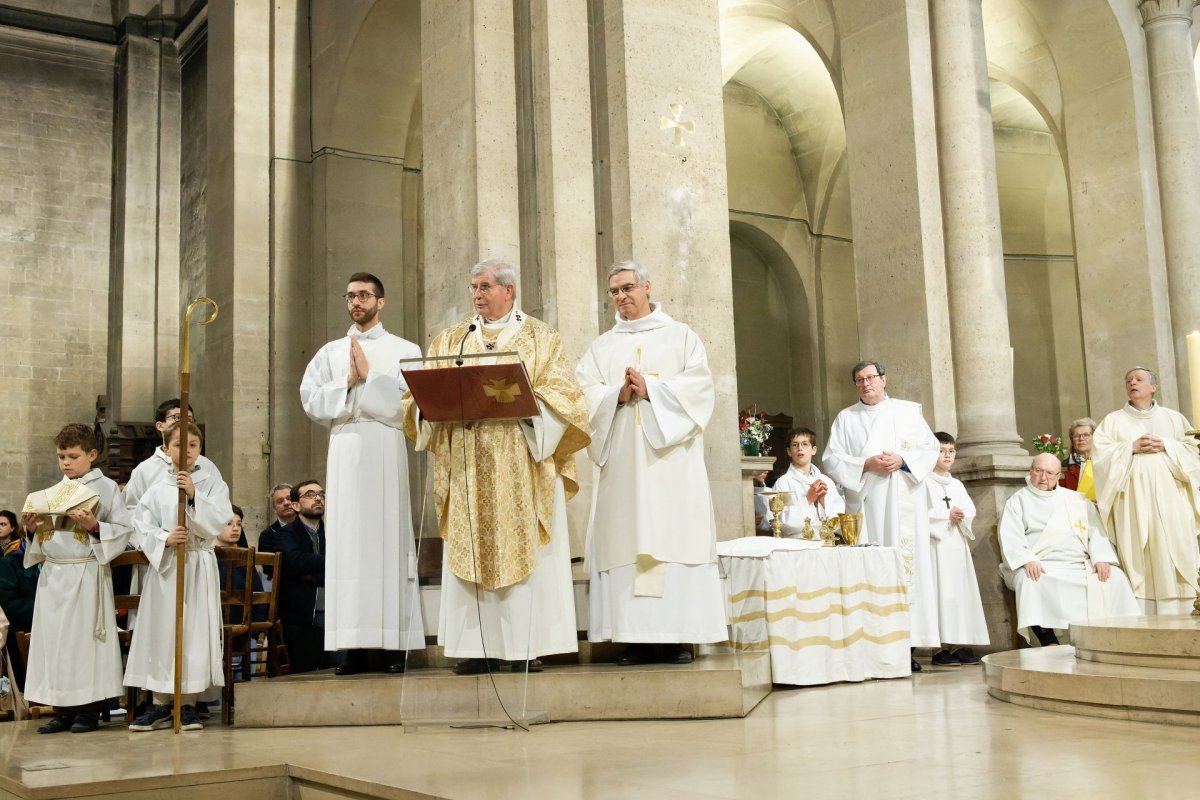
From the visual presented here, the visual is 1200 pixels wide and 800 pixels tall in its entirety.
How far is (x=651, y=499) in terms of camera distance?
19.5ft

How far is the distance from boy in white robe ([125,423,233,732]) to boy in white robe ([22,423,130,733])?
231mm

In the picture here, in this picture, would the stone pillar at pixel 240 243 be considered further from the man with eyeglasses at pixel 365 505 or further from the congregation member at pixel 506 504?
the congregation member at pixel 506 504

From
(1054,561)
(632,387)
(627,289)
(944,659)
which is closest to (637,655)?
(632,387)

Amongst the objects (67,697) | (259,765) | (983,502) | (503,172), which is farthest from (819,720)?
(983,502)

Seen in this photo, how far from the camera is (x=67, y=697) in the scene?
635 cm

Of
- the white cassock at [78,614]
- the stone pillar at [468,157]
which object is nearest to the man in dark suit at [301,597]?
the white cassock at [78,614]

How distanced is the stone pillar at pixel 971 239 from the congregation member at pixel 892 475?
173 cm

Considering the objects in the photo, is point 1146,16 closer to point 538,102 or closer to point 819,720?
point 538,102

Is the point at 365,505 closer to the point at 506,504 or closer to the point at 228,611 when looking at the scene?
the point at 506,504

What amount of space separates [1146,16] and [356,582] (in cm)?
1062

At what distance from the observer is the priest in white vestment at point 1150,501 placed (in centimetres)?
899

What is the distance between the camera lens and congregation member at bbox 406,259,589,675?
17.9 ft

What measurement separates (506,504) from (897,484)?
144 inches

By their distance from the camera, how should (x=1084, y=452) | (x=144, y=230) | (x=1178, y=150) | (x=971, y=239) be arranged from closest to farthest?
1. (x=1084, y=452)
2. (x=971, y=239)
3. (x=1178, y=150)
4. (x=144, y=230)
